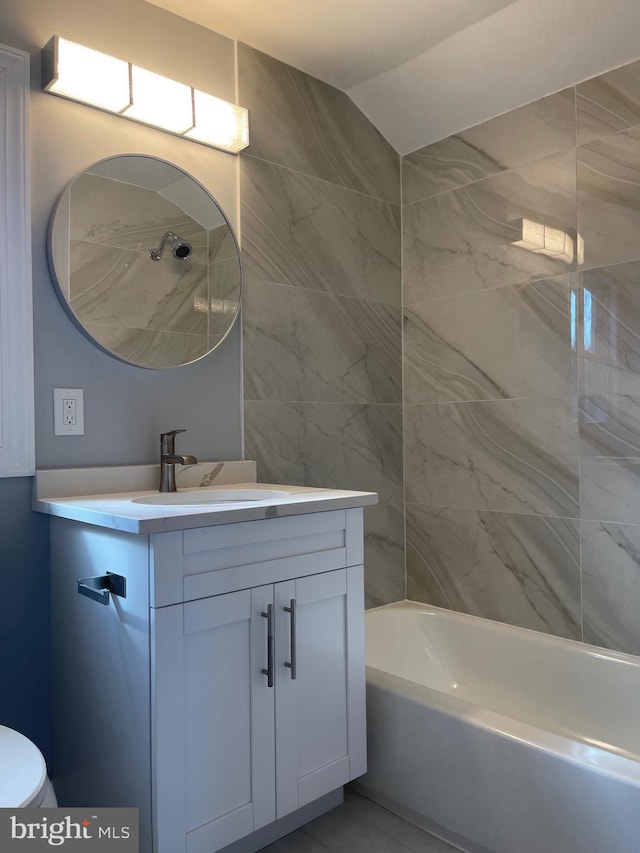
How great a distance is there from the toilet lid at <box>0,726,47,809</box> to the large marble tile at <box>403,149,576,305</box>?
1.98 metres

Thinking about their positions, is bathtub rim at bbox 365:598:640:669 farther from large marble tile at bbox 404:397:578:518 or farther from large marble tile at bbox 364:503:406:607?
large marble tile at bbox 404:397:578:518

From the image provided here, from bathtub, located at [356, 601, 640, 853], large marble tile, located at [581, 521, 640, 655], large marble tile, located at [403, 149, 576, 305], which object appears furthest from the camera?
large marble tile, located at [403, 149, 576, 305]

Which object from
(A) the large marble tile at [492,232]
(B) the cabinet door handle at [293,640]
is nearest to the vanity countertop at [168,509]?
(B) the cabinet door handle at [293,640]

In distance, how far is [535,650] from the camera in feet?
7.30

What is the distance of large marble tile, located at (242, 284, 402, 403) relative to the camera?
2.23 meters

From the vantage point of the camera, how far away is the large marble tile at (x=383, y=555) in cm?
257

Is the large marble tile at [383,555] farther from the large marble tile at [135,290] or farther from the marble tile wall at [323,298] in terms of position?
the large marble tile at [135,290]

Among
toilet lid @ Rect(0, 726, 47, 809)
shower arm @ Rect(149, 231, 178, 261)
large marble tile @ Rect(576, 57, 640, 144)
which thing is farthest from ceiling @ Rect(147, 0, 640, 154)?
toilet lid @ Rect(0, 726, 47, 809)

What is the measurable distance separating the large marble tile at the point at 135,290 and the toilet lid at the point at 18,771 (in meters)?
1.06

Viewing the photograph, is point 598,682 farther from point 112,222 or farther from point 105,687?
point 112,222

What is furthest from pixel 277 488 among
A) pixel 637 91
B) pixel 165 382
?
pixel 637 91

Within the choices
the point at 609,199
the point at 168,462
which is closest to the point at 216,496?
the point at 168,462

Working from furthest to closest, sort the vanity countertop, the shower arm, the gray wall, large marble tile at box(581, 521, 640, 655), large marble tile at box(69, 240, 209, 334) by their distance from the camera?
1. large marble tile at box(581, 521, 640, 655)
2. the shower arm
3. large marble tile at box(69, 240, 209, 334)
4. the gray wall
5. the vanity countertop

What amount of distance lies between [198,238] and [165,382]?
18.1 inches
